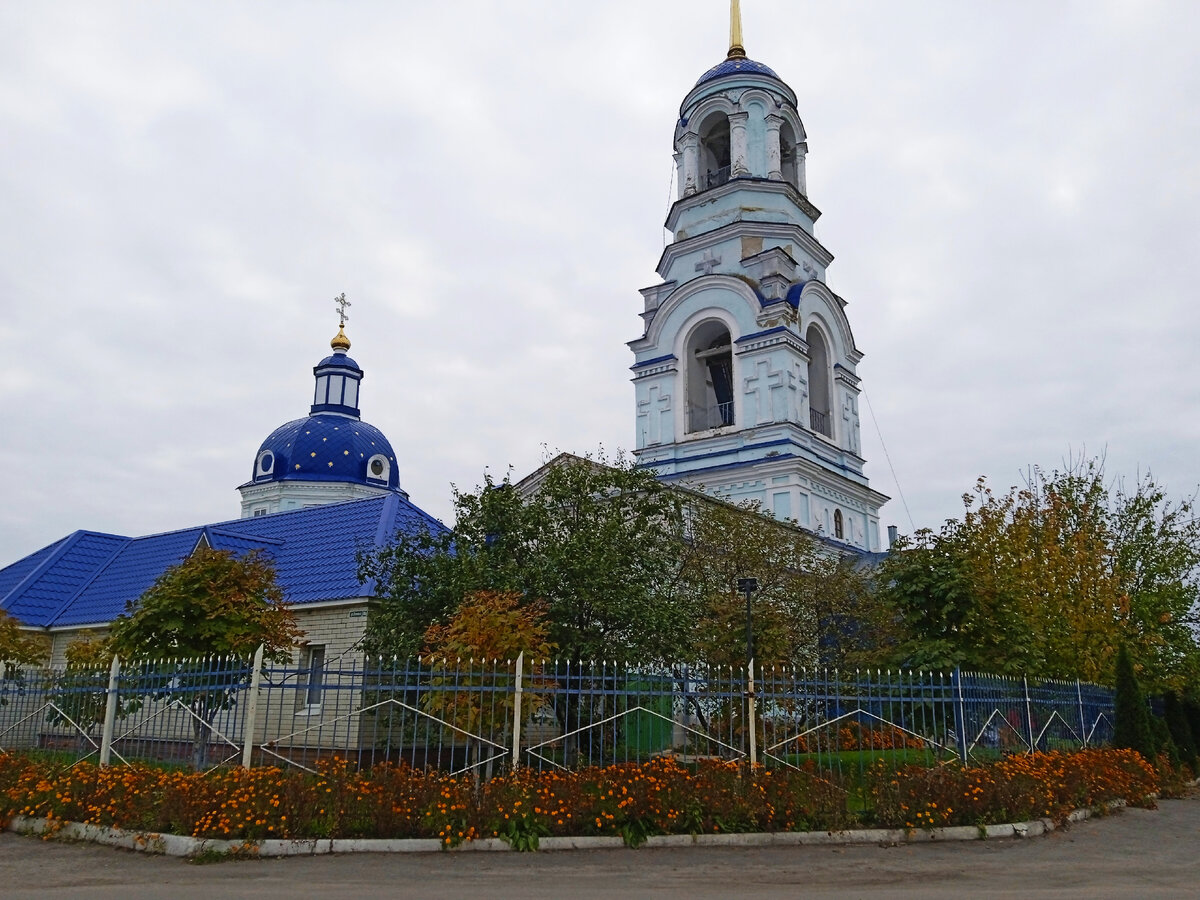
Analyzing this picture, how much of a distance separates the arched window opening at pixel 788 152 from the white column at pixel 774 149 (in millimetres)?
725

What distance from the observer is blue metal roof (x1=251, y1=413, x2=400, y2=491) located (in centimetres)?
3969

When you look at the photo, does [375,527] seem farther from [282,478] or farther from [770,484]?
[282,478]

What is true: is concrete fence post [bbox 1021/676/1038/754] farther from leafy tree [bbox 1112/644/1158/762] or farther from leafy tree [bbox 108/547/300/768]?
leafy tree [bbox 108/547/300/768]

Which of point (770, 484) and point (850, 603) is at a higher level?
point (770, 484)

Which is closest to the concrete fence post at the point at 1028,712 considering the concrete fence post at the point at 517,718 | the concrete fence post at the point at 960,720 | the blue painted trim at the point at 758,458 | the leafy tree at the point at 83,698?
the concrete fence post at the point at 960,720

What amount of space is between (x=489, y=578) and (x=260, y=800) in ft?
18.9

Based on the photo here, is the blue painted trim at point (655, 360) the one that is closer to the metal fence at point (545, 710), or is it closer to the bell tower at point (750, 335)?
the bell tower at point (750, 335)

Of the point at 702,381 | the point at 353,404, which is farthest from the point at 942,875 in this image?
the point at 353,404

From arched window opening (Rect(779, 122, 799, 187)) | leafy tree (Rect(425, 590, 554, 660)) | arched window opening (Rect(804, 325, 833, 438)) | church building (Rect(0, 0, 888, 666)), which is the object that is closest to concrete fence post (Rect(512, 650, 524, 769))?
leafy tree (Rect(425, 590, 554, 660))

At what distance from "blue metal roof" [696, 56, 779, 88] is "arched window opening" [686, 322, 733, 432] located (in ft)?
30.7

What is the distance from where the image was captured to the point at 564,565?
1493 centimetres

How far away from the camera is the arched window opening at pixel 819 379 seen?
3198 centimetres

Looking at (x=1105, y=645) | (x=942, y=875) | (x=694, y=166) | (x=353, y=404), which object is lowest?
(x=942, y=875)

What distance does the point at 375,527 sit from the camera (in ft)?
67.5
